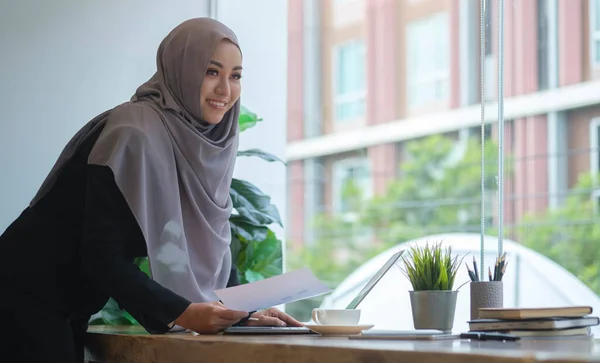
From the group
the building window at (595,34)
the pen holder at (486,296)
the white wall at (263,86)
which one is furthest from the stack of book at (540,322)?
the building window at (595,34)

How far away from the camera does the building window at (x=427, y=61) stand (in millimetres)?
12852

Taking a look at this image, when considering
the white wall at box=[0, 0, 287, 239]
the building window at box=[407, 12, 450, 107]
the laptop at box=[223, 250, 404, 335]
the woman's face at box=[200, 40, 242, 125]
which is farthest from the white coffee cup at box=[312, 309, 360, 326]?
the building window at box=[407, 12, 450, 107]

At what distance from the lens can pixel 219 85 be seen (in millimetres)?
1825

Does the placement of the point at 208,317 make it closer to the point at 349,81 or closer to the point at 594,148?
the point at 594,148

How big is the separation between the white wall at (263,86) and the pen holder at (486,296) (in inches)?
60.1

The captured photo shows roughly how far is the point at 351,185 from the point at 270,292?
1204 centimetres

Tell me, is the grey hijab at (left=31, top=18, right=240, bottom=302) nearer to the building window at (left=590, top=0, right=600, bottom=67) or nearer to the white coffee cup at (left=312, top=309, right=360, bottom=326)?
the white coffee cup at (left=312, top=309, right=360, bottom=326)

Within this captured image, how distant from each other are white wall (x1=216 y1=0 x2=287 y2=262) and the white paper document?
5.18ft

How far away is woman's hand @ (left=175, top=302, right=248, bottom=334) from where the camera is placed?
1483 millimetres

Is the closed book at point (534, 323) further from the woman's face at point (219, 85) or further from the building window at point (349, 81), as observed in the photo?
the building window at point (349, 81)

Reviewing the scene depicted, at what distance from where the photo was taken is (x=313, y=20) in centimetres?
1462

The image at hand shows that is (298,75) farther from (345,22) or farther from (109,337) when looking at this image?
(109,337)

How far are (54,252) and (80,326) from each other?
0.19m

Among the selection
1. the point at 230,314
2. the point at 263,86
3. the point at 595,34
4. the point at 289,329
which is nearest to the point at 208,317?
the point at 230,314
